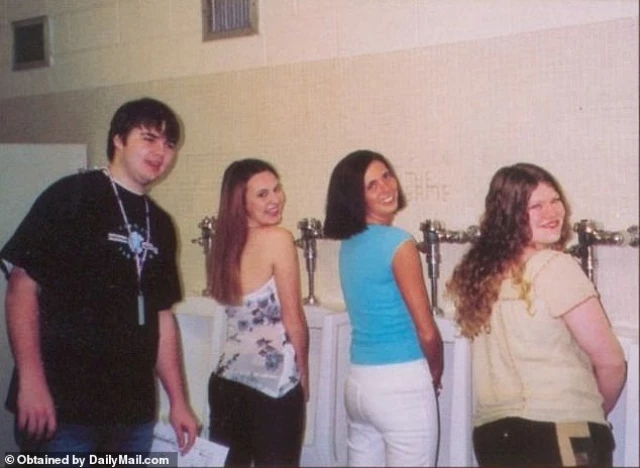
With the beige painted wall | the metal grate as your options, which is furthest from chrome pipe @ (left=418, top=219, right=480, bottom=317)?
the metal grate

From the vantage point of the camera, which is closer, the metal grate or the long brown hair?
the long brown hair

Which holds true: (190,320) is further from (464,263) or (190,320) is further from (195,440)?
(464,263)

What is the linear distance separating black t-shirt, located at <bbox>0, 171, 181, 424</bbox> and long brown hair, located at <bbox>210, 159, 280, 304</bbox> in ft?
0.42

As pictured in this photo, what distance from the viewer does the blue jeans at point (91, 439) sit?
1.36 m

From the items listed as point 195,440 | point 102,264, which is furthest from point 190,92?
point 195,440

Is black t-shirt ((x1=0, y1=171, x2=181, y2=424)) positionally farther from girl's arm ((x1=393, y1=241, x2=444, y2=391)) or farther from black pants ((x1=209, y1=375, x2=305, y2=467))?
girl's arm ((x1=393, y1=241, x2=444, y2=391))

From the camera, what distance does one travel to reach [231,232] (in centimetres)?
140

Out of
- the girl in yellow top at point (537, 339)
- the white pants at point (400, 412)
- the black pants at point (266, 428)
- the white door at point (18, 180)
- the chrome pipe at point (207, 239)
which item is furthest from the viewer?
the white door at point (18, 180)

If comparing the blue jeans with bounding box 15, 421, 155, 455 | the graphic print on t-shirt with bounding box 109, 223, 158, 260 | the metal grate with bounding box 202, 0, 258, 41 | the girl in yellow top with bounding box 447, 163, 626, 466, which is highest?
the metal grate with bounding box 202, 0, 258, 41

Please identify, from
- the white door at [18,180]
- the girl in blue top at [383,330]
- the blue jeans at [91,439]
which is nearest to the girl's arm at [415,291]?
the girl in blue top at [383,330]

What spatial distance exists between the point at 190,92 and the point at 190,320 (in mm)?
457

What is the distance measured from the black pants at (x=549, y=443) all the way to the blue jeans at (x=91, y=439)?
63 centimetres

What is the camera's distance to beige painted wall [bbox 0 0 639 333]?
1170mm

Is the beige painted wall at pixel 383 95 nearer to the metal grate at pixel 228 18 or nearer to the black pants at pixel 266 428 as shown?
the metal grate at pixel 228 18
